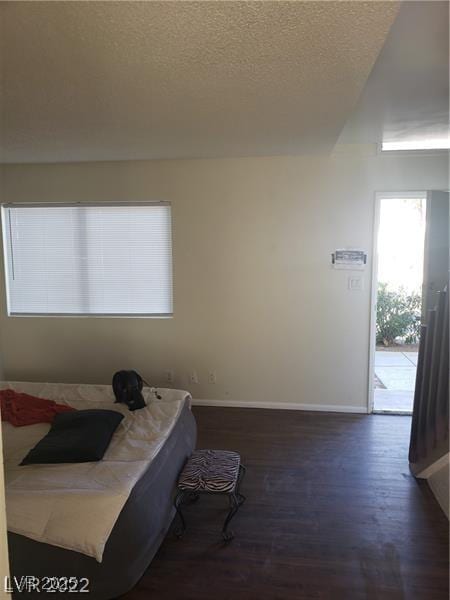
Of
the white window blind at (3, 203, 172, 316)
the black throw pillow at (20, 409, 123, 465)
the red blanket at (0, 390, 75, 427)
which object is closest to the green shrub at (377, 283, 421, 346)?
the white window blind at (3, 203, 172, 316)

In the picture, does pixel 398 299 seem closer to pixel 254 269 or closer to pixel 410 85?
pixel 254 269

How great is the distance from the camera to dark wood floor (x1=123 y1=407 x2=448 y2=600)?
1854mm

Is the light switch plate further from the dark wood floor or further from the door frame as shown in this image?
A: the dark wood floor

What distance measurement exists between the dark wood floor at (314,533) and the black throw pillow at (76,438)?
2.18ft

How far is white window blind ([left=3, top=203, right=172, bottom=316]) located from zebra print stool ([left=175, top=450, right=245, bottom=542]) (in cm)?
195

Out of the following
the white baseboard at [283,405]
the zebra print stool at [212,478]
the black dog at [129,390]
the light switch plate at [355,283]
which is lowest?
the white baseboard at [283,405]

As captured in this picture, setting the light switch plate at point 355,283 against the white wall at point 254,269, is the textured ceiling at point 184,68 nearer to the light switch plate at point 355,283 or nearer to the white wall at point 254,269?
the white wall at point 254,269

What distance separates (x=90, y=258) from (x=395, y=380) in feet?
12.7

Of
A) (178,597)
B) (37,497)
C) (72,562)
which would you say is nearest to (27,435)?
(37,497)

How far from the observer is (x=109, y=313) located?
410 centimetres

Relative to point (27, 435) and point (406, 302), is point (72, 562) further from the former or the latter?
point (406, 302)

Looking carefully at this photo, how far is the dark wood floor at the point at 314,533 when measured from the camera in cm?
185

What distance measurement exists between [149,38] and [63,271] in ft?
9.82

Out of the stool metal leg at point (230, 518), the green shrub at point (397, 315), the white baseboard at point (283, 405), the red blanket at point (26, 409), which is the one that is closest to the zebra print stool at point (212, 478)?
the stool metal leg at point (230, 518)
